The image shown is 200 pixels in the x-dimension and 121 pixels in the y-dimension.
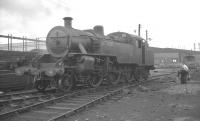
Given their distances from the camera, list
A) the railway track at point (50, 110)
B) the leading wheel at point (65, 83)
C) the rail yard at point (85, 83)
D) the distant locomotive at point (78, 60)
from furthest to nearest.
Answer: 1. the distant locomotive at point (78, 60)
2. the leading wheel at point (65, 83)
3. the rail yard at point (85, 83)
4. the railway track at point (50, 110)

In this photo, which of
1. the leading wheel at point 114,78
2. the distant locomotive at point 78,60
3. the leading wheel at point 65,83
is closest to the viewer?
the leading wheel at point 65,83

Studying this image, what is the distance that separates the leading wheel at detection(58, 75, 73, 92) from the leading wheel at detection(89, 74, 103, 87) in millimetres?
1485

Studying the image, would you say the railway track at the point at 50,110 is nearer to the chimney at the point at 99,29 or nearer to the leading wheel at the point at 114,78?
the leading wheel at the point at 114,78

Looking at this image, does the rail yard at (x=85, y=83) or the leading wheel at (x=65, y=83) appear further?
the leading wheel at (x=65, y=83)

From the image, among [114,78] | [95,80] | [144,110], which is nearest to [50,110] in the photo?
[144,110]

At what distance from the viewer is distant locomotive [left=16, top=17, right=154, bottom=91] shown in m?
11.3

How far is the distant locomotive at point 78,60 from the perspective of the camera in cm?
1131

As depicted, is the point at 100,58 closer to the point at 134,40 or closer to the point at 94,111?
the point at 134,40

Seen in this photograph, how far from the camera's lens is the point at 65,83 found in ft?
37.0

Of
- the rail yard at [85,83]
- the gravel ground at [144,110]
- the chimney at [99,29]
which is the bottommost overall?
the gravel ground at [144,110]

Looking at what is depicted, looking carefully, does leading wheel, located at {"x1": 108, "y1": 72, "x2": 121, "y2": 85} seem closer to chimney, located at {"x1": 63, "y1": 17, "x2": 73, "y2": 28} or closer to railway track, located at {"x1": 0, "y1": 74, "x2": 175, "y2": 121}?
chimney, located at {"x1": 63, "y1": 17, "x2": 73, "y2": 28}

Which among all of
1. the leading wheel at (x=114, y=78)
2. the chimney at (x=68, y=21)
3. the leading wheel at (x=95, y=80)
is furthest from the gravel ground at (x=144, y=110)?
the chimney at (x=68, y=21)

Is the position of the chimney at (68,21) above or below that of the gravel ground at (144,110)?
above

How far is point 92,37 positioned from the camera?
526 inches
